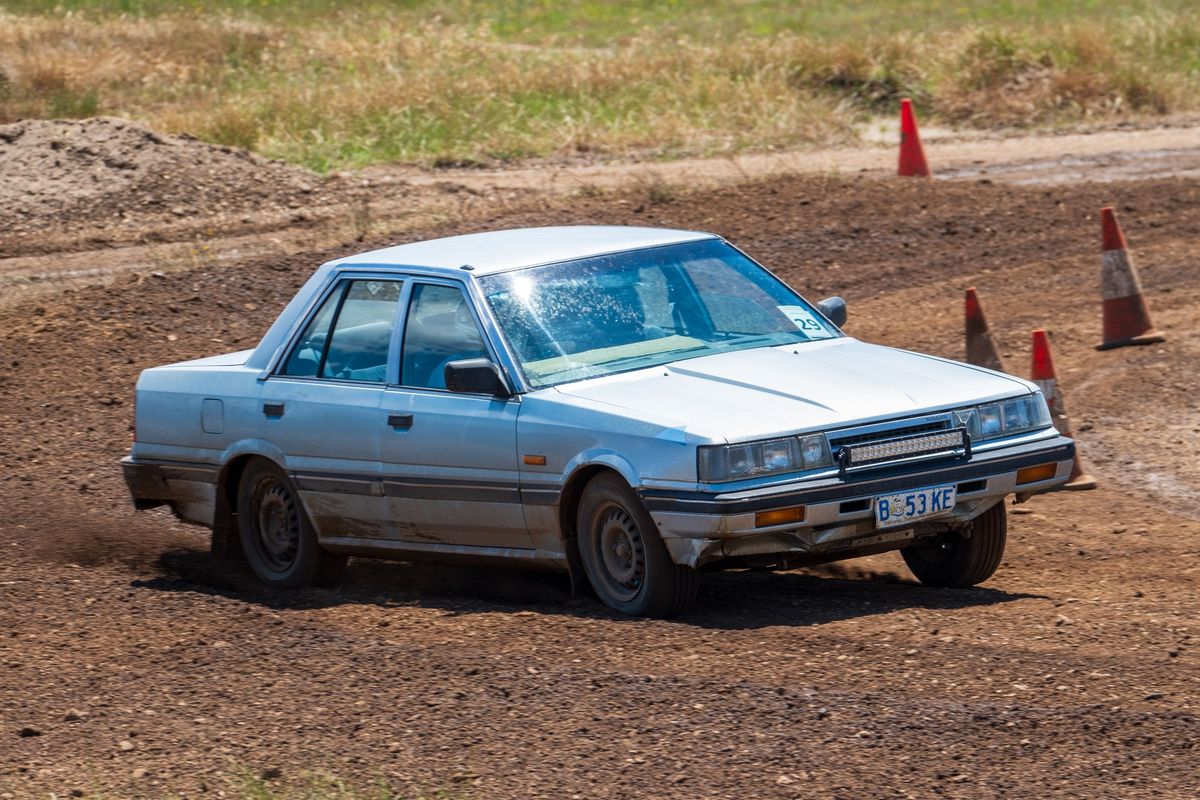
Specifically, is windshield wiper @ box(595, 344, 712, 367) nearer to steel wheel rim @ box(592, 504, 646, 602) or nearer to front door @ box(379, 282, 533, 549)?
front door @ box(379, 282, 533, 549)

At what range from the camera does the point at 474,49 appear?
28844mm

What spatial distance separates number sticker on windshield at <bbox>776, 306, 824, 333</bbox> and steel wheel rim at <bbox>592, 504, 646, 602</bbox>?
1501 millimetres

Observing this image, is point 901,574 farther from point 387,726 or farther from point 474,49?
point 474,49

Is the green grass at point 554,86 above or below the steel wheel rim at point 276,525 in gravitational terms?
above

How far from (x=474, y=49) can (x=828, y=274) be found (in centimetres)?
1573

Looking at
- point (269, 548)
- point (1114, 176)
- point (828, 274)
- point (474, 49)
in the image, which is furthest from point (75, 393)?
point (474, 49)

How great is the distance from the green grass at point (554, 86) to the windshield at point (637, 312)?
13.2 metres

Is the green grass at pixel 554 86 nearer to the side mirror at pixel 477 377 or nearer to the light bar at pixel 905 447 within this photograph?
the side mirror at pixel 477 377

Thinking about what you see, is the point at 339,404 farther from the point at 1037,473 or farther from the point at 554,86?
the point at 554,86

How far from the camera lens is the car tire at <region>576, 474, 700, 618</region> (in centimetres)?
664

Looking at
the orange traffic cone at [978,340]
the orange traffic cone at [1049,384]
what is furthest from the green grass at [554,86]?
the orange traffic cone at [1049,384]

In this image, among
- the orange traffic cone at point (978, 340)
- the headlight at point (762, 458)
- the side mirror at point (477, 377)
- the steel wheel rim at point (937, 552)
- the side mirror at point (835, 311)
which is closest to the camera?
the headlight at point (762, 458)

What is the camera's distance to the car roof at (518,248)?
766 centimetres

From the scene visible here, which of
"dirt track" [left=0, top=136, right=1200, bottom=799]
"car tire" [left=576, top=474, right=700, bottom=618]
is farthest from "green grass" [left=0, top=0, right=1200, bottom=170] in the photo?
"car tire" [left=576, top=474, right=700, bottom=618]
